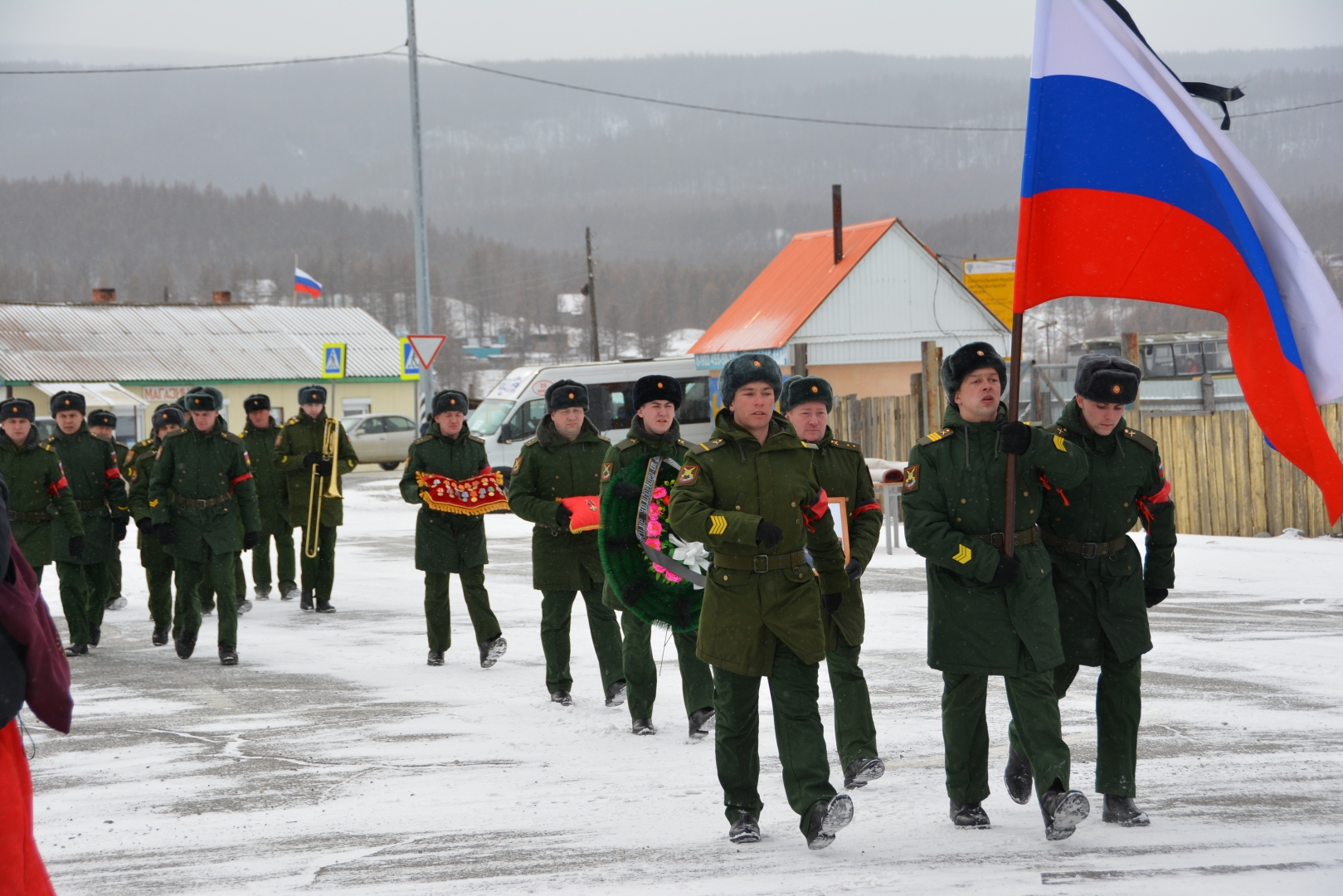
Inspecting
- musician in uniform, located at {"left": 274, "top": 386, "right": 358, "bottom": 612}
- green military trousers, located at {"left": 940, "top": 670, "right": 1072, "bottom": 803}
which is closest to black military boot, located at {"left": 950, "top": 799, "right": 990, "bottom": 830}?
green military trousers, located at {"left": 940, "top": 670, "right": 1072, "bottom": 803}

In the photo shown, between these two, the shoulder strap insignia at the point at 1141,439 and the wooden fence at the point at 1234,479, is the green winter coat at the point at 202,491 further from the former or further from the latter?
the wooden fence at the point at 1234,479

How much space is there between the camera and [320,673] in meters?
9.40

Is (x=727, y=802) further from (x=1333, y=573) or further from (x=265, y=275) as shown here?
(x=265, y=275)

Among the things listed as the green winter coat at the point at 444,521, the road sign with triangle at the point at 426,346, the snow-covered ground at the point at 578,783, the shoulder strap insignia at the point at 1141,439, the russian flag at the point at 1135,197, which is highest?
the road sign with triangle at the point at 426,346

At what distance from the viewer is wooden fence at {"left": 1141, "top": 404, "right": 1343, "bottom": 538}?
48.6ft

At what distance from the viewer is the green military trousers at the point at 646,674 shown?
705cm

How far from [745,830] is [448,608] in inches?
191

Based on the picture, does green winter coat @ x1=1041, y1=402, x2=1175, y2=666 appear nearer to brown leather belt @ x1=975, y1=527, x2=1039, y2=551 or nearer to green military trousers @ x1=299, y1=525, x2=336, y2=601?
brown leather belt @ x1=975, y1=527, x2=1039, y2=551

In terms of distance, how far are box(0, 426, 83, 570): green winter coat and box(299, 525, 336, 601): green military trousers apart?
268 cm

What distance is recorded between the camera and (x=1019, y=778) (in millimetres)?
5531

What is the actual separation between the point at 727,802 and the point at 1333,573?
9604 millimetres

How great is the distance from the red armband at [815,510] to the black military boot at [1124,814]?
1.65 meters

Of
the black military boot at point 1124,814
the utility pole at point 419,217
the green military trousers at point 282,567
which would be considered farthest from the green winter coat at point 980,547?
the utility pole at point 419,217

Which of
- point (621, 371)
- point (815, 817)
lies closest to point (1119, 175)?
point (815, 817)
